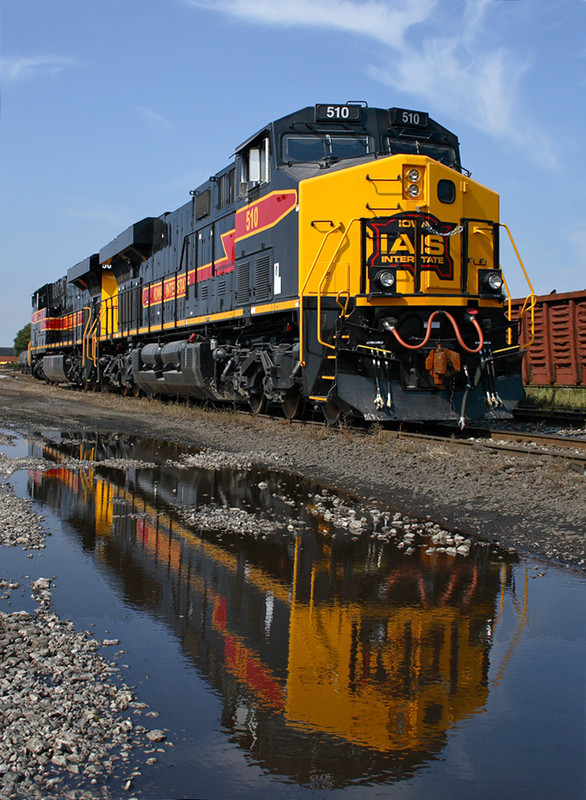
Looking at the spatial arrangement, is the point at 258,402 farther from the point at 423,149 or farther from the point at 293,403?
the point at 423,149

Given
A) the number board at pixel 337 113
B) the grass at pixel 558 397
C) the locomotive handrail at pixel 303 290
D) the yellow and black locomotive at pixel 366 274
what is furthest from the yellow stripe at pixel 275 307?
the grass at pixel 558 397

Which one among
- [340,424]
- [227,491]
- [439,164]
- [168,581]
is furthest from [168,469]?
[439,164]

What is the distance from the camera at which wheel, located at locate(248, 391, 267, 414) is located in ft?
40.2

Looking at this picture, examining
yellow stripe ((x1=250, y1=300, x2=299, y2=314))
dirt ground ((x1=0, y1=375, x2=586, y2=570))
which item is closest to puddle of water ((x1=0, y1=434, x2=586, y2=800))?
dirt ground ((x1=0, y1=375, x2=586, y2=570))

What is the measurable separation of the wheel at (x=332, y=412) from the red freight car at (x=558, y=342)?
6.66 meters

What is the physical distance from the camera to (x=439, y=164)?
9.27m

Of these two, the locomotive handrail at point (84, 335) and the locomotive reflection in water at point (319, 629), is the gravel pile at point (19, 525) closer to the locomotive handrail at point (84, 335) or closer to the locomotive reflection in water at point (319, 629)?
the locomotive reflection in water at point (319, 629)

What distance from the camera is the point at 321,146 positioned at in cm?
1020

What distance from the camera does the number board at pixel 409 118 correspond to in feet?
33.2

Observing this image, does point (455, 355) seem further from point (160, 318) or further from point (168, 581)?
point (160, 318)

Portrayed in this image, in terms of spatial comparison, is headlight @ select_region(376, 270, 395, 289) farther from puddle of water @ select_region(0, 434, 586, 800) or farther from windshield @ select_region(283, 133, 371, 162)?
puddle of water @ select_region(0, 434, 586, 800)

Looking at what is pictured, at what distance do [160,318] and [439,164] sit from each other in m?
9.06

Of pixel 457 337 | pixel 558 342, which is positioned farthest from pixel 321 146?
pixel 558 342

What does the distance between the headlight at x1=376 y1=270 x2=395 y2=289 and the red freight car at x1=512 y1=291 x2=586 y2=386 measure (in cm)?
673
